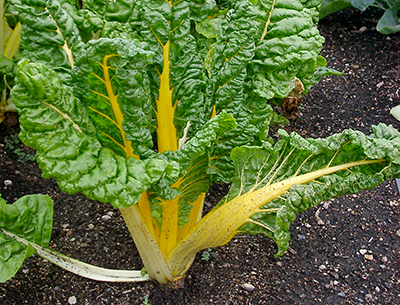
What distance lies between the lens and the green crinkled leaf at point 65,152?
143cm

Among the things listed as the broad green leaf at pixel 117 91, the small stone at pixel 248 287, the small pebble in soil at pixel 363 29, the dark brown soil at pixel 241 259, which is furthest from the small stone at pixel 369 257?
the small pebble in soil at pixel 363 29

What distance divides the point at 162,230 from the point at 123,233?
505mm

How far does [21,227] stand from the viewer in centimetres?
197

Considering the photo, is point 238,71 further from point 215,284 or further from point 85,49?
point 215,284

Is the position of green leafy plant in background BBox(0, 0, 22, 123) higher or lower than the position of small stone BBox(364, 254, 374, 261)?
higher

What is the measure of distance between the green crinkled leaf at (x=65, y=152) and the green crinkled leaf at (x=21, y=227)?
55 cm

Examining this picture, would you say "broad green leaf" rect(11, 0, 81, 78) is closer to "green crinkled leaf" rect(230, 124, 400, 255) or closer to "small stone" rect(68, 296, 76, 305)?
"green crinkled leaf" rect(230, 124, 400, 255)

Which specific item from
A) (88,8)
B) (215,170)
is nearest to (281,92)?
(215,170)

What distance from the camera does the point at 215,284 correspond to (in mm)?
2246

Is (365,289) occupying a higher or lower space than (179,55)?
lower

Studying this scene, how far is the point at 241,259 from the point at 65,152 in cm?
131

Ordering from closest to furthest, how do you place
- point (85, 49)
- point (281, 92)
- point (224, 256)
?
point (85, 49), point (281, 92), point (224, 256)

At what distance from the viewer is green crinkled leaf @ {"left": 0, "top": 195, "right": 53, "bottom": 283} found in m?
1.85

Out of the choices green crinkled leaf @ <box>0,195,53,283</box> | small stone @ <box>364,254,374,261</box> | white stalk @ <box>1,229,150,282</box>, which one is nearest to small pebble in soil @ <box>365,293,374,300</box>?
small stone @ <box>364,254,374,261</box>
